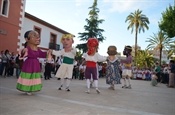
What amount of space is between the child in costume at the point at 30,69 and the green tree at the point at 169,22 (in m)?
21.0

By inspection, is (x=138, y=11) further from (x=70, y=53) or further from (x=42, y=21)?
(x=70, y=53)

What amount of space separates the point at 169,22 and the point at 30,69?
22.3m

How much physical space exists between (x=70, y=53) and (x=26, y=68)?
7.21 feet

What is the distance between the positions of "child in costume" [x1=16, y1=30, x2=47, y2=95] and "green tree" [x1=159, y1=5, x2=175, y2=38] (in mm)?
20982

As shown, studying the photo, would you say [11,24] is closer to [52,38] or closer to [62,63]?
[62,63]

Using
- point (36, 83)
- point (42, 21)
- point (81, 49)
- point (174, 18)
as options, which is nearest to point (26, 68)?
point (36, 83)

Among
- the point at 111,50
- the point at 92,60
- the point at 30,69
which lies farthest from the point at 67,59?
the point at 111,50

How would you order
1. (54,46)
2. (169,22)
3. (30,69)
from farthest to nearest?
(54,46)
(169,22)
(30,69)

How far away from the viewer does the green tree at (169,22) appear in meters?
25.0

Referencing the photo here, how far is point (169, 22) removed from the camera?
25.4 metres

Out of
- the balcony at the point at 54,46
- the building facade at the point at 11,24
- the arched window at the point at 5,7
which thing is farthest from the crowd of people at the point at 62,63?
the balcony at the point at 54,46

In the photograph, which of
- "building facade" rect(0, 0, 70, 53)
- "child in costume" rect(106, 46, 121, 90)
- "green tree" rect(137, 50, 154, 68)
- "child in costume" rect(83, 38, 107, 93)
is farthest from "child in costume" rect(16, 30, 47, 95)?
"green tree" rect(137, 50, 154, 68)

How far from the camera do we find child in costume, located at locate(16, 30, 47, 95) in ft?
20.8

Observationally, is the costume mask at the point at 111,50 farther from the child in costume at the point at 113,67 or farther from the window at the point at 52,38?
the window at the point at 52,38
